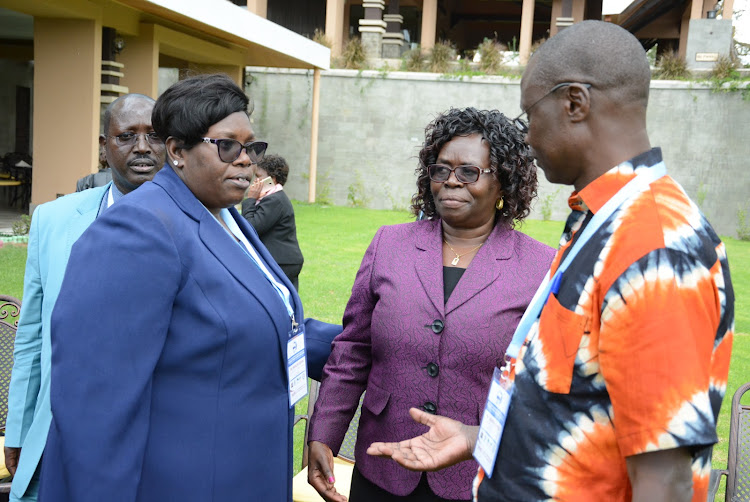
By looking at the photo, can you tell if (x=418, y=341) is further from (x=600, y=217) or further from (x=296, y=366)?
(x=600, y=217)

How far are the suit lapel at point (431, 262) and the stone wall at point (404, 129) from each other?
17.0 metres

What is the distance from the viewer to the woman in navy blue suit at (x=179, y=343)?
5.77 ft

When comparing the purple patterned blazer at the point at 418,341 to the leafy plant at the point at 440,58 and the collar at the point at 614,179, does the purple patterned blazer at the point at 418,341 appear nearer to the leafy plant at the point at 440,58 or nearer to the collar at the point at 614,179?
the collar at the point at 614,179

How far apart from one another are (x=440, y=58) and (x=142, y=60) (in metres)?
10.7

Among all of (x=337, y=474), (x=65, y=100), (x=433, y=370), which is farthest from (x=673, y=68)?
(x=433, y=370)

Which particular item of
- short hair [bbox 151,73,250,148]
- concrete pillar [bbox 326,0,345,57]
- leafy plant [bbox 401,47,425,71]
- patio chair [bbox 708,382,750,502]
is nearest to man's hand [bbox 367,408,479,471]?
short hair [bbox 151,73,250,148]

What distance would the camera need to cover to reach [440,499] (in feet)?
7.73

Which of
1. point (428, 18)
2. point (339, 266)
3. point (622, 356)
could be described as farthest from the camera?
point (428, 18)

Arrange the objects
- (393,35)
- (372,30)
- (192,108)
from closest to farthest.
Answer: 1. (192,108)
2. (372,30)
3. (393,35)

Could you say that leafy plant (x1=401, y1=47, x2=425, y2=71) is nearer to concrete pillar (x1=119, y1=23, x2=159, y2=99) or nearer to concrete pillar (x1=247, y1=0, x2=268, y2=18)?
concrete pillar (x1=247, y1=0, x2=268, y2=18)

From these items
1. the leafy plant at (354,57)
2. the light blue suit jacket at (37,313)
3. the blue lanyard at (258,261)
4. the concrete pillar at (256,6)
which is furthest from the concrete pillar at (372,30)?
the blue lanyard at (258,261)

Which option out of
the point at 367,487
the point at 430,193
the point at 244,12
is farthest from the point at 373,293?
the point at 244,12

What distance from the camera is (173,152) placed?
2.14 meters

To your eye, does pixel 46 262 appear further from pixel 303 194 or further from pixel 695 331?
pixel 303 194
